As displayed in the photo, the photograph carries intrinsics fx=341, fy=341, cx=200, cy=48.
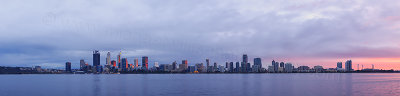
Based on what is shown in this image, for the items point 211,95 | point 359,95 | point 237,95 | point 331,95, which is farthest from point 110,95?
point 359,95

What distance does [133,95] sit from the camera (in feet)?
259

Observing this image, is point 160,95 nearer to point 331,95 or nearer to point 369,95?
point 331,95

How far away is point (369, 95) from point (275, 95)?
20.6 metres

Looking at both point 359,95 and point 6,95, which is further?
point 6,95

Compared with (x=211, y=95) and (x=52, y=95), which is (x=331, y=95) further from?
(x=52, y=95)

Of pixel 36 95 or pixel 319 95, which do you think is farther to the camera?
pixel 36 95

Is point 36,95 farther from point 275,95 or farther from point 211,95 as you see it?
point 275,95

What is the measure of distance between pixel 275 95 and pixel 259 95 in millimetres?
3608

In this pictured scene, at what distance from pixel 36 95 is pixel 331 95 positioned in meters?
67.4

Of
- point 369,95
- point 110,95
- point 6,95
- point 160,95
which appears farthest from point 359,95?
point 6,95

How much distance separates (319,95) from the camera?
74438 millimetres

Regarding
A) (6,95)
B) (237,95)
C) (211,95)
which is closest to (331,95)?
(237,95)

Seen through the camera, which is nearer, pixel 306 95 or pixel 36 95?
pixel 306 95

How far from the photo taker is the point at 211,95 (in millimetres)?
76562
